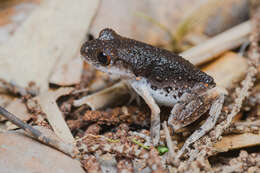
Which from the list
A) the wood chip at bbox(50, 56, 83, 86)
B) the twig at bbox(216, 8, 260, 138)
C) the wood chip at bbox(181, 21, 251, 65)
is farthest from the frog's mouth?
the twig at bbox(216, 8, 260, 138)

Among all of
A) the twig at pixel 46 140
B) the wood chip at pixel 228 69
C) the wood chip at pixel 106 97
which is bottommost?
the twig at pixel 46 140

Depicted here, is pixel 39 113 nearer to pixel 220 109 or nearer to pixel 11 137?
pixel 11 137

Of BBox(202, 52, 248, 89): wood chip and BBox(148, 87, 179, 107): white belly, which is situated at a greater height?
BBox(202, 52, 248, 89): wood chip

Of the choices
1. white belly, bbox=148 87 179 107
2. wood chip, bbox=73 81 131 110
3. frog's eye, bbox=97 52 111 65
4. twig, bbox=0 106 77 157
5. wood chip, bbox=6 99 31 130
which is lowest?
wood chip, bbox=6 99 31 130

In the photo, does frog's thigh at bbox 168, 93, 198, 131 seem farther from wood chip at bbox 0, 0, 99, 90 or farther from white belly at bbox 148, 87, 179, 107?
wood chip at bbox 0, 0, 99, 90

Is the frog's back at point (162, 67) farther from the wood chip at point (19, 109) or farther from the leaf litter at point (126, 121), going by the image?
the wood chip at point (19, 109)

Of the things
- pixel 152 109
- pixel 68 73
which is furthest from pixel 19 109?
pixel 152 109

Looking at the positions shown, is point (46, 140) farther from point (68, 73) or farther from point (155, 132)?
point (68, 73)

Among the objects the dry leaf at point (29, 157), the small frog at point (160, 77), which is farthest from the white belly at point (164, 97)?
the dry leaf at point (29, 157)

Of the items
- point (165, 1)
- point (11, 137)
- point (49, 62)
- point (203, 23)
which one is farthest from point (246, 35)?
point (11, 137)
